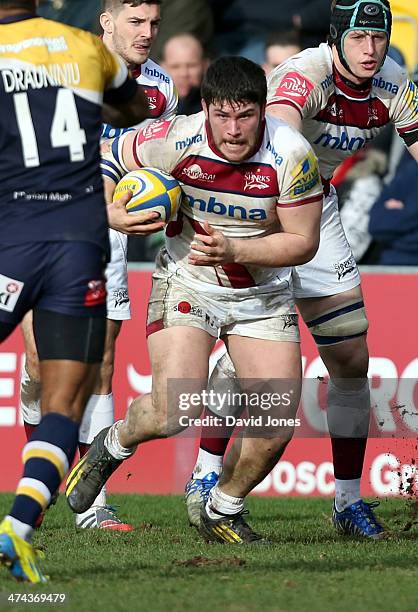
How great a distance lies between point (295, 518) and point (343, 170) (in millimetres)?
4567

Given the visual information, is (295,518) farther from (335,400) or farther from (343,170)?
(343,170)

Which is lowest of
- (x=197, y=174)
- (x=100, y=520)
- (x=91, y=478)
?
(x=100, y=520)

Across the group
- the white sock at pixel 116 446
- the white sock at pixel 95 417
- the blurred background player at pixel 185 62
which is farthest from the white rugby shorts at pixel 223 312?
the blurred background player at pixel 185 62

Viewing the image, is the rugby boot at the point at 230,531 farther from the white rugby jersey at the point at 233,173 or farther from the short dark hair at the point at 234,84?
the short dark hair at the point at 234,84

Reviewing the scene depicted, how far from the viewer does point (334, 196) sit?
322 inches

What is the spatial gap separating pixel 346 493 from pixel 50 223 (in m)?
3.22

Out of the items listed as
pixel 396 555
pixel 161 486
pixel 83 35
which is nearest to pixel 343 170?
pixel 161 486

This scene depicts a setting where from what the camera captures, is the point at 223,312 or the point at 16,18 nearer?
the point at 16,18

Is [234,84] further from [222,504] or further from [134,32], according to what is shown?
[222,504]

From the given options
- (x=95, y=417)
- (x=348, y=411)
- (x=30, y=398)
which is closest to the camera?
(x=348, y=411)

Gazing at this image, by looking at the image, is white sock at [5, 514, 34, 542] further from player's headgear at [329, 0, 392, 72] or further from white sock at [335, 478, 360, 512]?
player's headgear at [329, 0, 392, 72]

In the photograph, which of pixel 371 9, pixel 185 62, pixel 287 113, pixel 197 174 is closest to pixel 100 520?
pixel 197 174

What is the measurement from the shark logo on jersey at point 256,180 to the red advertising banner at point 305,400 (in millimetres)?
3520

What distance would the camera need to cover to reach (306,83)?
24.6 ft
